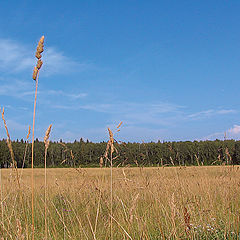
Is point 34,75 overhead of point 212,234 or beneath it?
overhead

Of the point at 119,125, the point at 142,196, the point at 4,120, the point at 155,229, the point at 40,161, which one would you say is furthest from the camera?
the point at 40,161

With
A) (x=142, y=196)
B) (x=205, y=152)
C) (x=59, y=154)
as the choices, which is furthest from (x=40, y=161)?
(x=142, y=196)

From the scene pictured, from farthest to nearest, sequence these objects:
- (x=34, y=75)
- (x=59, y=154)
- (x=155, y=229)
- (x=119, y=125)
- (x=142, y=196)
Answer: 1. (x=59, y=154)
2. (x=142, y=196)
3. (x=155, y=229)
4. (x=119, y=125)
5. (x=34, y=75)

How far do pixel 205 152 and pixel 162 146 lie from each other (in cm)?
1366

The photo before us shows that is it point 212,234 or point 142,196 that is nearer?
point 212,234

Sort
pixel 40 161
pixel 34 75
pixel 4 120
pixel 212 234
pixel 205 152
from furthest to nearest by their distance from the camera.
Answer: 1. pixel 205 152
2. pixel 40 161
3. pixel 212 234
4. pixel 4 120
5. pixel 34 75

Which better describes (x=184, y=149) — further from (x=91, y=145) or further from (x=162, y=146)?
(x=91, y=145)


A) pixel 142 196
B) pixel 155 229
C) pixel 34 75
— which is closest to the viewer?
pixel 34 75

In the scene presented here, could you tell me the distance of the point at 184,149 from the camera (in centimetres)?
7675

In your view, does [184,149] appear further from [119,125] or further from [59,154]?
[119,125]

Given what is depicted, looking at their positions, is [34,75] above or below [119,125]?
above

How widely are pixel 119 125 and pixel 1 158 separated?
78080 millimetres

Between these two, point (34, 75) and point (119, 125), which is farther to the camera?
point (119, 125)

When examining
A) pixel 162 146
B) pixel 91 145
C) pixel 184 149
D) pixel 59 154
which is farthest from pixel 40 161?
pixel 184 149
